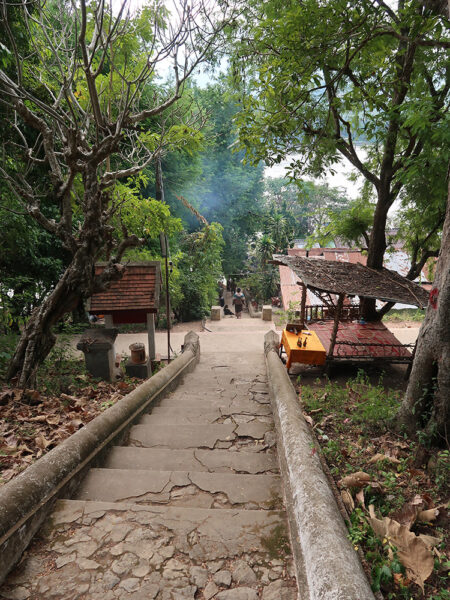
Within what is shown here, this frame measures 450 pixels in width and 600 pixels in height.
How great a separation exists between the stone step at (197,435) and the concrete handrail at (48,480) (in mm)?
201

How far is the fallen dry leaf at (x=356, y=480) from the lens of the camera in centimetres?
240

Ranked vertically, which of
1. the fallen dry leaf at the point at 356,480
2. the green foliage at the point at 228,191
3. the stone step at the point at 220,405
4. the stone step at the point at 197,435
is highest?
the green foliage at the point at 228,191

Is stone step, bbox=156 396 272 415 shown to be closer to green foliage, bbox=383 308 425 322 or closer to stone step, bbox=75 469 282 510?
stone step, bbox=75 469 282 510

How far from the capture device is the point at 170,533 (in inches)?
78.5

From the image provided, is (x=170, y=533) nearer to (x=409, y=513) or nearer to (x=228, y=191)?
(x=409, y=513)

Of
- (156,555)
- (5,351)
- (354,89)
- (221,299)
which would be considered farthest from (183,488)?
(221,299)

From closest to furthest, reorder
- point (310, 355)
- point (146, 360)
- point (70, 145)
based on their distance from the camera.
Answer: point (70, 145), point (310, 355), point (146, 360)

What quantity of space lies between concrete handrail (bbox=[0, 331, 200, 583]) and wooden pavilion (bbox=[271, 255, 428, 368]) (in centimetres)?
476

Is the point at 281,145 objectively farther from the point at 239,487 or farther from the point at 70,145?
the point at 239,487

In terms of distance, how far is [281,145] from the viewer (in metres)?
5.51

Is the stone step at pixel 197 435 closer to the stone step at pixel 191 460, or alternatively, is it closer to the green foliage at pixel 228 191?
the stone step at pixel 191 460

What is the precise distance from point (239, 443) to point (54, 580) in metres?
1.96

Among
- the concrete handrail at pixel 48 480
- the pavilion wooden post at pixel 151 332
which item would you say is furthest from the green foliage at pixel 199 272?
the concrete handrail at pixel 48 480

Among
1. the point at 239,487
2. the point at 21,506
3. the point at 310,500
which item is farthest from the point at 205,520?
the point at 21,506
